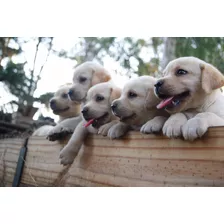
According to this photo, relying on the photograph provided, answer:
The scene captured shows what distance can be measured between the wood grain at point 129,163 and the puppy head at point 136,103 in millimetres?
213

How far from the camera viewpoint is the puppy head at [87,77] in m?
3.50

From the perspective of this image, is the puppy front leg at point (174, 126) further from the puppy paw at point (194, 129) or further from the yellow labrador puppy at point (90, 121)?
the yellow labrador puppy at point (90, 121)

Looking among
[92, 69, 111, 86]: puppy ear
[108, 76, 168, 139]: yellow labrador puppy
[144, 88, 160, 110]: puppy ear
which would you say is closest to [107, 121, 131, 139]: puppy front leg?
[108, 76, 168, 139]: yellow labrador puppy

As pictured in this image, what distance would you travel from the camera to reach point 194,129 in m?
1.75

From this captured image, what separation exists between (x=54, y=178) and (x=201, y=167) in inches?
62.0

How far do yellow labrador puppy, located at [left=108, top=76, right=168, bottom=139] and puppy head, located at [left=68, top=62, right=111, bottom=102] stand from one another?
3.10 feet

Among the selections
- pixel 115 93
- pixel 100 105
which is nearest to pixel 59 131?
pixel 100 105

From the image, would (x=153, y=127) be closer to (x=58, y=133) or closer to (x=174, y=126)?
(x=174, y=126)

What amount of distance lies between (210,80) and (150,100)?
17.2 inches

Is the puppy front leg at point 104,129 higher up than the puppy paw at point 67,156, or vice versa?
the puppy front leg at point 104,129

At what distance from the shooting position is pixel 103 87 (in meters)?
2.99

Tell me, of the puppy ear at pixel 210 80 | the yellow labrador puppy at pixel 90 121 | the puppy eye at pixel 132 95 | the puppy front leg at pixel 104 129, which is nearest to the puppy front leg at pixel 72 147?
the yellow labrador puppy at pixel 90 121
